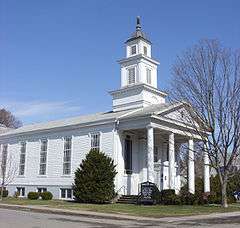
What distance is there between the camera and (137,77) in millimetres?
40000

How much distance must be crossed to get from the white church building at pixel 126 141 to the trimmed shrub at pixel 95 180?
149 cm

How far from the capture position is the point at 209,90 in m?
29.5

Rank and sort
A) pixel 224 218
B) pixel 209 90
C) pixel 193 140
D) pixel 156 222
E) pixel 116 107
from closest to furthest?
pixel 156 222
pixel 224 218
pixel 209 90
pixel 193 140
pixel 116 107

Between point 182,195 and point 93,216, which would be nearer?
point 93,216

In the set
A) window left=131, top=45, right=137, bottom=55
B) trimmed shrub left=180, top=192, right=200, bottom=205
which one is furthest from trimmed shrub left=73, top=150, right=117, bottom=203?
window left=131, top=45, right=137, bottom=55

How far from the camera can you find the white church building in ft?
113

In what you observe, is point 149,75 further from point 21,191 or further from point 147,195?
point 21,191

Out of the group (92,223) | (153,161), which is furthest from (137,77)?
(92,223)

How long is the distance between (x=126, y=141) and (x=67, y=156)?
6131 millimetres

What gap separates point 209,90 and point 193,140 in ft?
30.5

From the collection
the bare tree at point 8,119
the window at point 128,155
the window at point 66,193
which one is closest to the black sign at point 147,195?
the window at point 128,155

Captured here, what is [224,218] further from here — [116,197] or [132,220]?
[116,197]

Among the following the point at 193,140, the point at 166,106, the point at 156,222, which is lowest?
the point at 156,222

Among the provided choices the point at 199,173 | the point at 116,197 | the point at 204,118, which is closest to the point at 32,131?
the point at 116,197
